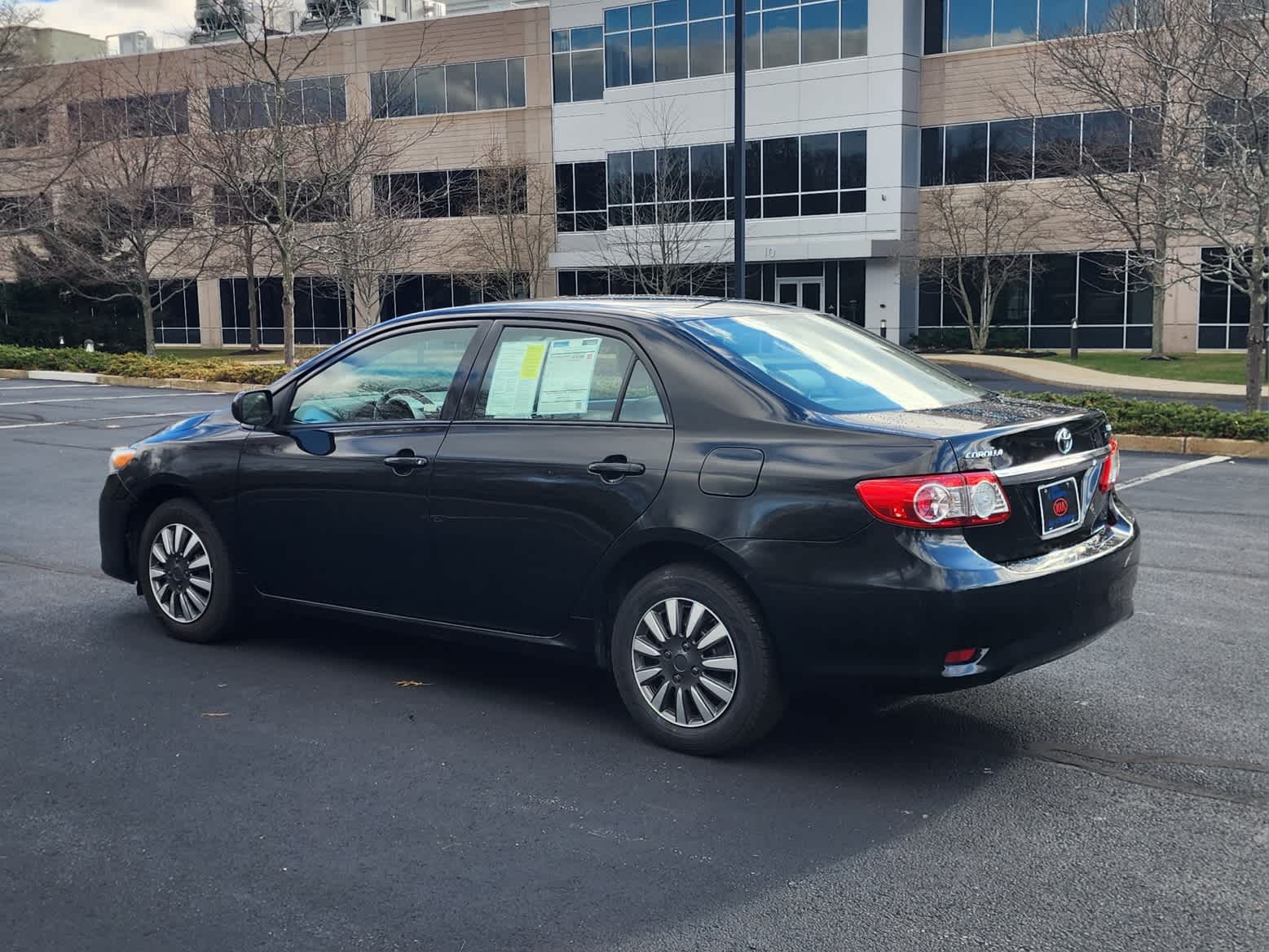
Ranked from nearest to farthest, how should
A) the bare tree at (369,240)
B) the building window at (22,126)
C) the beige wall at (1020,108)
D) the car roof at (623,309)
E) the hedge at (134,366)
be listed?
the car roof at (623,309), the hedge at (134,366), the bare tree at (369,240), the building window at (22,126), the beige wall at (1020,108)

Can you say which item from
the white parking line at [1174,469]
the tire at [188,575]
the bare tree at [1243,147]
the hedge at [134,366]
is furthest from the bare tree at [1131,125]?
the hedge at [134,366]

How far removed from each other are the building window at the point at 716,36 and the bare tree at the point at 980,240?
5596mm

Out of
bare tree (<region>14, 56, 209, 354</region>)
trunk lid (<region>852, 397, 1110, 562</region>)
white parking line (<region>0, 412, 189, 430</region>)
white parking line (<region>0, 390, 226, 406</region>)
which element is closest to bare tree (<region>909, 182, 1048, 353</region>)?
bare tree (<region>14, 56, 209, 354</region>)

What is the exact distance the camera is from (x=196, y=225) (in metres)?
36.8

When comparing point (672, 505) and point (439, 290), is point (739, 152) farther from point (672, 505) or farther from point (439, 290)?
point (439, 290)

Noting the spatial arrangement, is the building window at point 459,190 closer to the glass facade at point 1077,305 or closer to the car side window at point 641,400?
the glass facade at point 1077,305

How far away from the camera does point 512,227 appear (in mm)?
44531

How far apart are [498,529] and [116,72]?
41.1m

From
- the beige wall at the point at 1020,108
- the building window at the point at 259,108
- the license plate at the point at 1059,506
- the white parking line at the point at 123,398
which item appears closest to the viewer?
the license plate at the point at 1059,506

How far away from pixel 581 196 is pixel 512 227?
126 inches

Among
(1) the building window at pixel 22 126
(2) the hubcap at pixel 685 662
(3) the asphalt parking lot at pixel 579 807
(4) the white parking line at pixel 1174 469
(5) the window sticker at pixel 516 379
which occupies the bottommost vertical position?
(3) the asphalt parking lot at pixel 579 807

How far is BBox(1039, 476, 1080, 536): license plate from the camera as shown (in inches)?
187

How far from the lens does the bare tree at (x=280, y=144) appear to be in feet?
92.3

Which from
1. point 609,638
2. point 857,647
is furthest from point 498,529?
point 857,647
